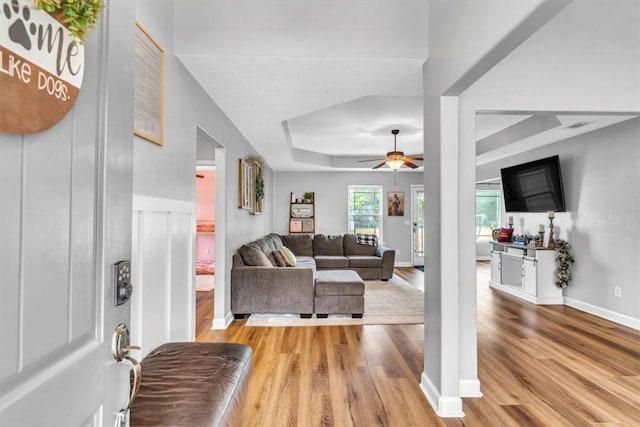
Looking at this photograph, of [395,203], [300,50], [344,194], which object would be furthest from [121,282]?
[395,203]

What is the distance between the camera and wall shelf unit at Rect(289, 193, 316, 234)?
796 centimetres

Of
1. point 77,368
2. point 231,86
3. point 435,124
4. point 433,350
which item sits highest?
point 231,86

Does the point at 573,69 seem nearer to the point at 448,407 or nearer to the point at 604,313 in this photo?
the point at 448,407

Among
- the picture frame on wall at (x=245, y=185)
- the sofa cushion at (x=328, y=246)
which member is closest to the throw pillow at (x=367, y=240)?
the sofa cushion at (x=328, y=246)

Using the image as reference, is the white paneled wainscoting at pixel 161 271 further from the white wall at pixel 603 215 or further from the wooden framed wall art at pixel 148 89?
the white wall at pixel 603 215

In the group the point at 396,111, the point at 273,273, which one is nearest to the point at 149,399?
the point at 273,273

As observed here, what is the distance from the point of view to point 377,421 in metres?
1.96

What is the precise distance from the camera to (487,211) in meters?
8.66

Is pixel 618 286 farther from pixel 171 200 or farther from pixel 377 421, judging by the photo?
pixel 171 200

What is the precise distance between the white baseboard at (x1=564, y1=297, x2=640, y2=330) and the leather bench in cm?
431

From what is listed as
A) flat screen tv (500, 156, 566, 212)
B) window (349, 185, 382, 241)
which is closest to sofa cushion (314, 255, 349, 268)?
window (349, 185, 382, 241)

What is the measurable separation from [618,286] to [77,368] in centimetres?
518

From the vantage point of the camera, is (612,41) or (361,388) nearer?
(612,41)

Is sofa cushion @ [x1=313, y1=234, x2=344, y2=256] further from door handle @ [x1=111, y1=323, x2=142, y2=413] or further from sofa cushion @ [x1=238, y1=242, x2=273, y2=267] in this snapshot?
door handle @ [x1=111, y1=323, x2=142, y2=413]
